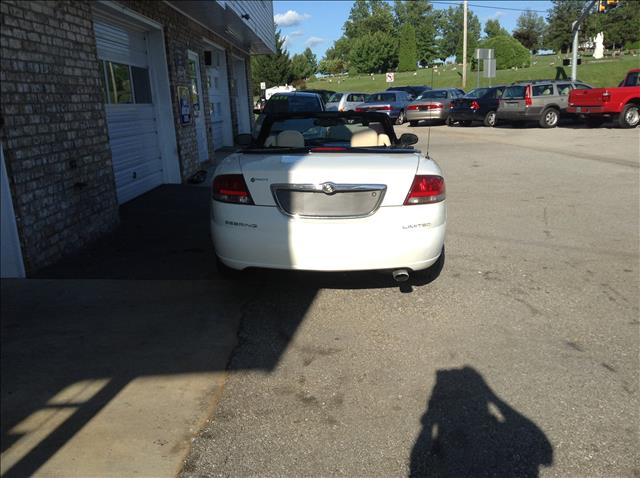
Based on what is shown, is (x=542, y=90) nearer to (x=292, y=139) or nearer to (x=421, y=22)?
(x=292, y=139)

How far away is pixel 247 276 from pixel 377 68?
110888 millimetres

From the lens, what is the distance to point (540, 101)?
22.5m

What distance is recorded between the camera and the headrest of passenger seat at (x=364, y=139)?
5.23 meters

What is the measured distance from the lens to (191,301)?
15.4ft

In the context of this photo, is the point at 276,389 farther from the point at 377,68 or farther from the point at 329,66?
the point at 329,66

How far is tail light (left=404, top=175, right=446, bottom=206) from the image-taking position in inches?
161

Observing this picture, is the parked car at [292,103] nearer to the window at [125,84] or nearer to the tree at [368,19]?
the window at [125,84]

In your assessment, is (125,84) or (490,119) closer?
(125,84)

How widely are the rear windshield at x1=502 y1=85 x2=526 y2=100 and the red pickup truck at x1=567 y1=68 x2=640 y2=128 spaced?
252 cm

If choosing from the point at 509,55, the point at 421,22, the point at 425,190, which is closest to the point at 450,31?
the point at 421,22

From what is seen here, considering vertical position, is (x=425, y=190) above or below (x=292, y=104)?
below

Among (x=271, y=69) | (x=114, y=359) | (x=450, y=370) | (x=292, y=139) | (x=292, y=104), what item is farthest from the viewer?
(x=271, y=69)

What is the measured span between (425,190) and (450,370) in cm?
131

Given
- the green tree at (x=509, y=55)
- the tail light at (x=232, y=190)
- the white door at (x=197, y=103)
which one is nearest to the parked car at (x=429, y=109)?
the white door at (x=197, y=103)
